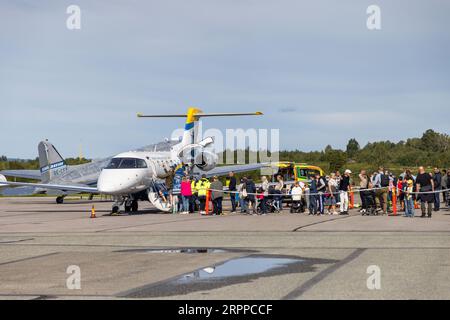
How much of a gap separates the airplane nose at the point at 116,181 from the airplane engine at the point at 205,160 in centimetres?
674

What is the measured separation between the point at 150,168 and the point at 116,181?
234cm

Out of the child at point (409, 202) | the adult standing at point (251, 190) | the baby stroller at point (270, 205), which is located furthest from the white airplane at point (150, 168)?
the child at point (409, 202)

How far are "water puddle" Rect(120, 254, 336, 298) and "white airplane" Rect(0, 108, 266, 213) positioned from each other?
1724 cm

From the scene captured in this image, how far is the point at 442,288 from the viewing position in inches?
378

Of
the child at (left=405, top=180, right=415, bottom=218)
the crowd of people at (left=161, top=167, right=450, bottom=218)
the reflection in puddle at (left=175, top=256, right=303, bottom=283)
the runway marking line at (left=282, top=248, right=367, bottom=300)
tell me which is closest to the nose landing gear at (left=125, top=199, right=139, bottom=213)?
the crowd of people at (left=161, top=167, right=450, bottom=218)

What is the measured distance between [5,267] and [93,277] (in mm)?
2420

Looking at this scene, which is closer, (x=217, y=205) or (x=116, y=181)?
(x=116, y=181)

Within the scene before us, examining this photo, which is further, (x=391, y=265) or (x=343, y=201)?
(x=343, y=201)

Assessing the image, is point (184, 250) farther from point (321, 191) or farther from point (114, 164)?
point (114, 164)

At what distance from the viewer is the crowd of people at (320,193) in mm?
27750

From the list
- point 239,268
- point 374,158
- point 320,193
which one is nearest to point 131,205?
point 320,193

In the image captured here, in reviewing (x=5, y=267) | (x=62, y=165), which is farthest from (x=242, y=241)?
(x=62, y=165)

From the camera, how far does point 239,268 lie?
12016 millimetres
